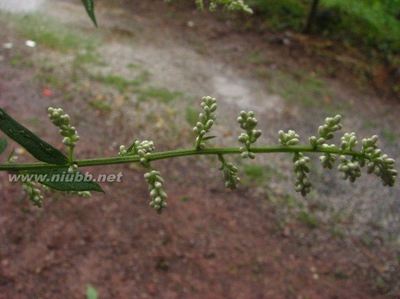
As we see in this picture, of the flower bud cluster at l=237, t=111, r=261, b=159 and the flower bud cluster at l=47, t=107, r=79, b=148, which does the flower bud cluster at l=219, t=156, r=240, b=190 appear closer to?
the flower bud cluster at l=237, t=111, r=261, b=159

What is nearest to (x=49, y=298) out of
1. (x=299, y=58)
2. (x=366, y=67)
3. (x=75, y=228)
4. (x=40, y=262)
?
(x=40, y=262)

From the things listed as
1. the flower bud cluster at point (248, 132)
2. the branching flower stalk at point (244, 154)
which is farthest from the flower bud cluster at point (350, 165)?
the flower bud cluster at point (248, 132)

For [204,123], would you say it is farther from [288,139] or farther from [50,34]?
[50,34]

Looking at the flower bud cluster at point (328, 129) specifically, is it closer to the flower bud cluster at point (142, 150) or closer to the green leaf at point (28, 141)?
the flower bud cluster at point (142, 150)

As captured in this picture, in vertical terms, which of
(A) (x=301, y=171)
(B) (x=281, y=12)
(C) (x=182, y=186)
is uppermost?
(A) (x=301, y=171)

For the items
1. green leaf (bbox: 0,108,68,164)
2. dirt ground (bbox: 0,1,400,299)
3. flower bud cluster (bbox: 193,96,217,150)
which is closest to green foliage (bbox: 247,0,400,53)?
dirt ground (bbox: 0,1,400,299)

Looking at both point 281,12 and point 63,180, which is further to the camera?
point 281,12

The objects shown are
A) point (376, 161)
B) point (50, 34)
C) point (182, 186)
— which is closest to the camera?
point (376, 161)

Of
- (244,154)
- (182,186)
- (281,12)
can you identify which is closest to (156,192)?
(244,154)
